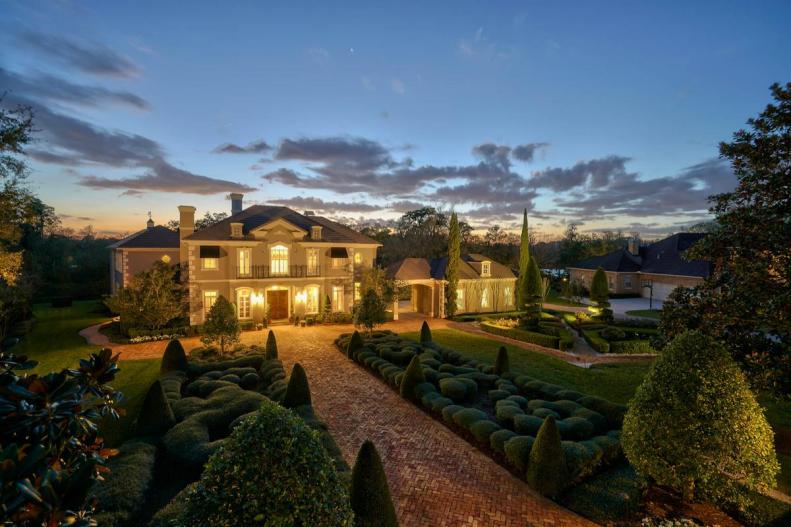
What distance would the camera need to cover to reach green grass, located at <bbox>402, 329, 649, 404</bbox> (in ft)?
47.5

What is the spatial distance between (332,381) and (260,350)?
531 centimetres

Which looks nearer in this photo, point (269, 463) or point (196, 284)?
point (269, 463)

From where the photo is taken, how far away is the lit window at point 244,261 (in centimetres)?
2597

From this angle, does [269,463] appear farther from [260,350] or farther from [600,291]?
[600,291]

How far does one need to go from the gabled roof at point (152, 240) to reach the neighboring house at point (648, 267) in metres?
44.6

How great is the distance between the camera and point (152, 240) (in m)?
29.2

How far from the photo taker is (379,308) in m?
20.8

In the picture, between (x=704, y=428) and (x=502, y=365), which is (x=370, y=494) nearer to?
(x=704, y=428)

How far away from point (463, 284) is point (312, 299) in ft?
41.9

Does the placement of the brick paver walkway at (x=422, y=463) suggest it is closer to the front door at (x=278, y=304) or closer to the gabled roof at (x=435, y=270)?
the front door at (x=278, y=304)

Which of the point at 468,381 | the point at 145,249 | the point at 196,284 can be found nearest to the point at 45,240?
the point at 145,249

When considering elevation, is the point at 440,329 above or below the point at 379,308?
below

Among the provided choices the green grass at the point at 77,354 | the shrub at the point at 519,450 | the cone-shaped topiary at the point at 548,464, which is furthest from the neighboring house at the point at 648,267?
the green grass at the point at 77,354

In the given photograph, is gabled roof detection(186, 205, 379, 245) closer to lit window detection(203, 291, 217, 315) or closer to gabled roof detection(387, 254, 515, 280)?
gabled roof detection(387, 254, 515, 280)
